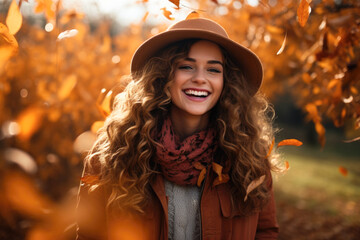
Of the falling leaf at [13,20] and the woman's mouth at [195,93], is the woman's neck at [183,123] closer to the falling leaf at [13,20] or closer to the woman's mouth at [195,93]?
the woman's mouth at [195,93]

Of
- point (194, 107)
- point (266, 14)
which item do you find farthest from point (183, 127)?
point (266, 14)

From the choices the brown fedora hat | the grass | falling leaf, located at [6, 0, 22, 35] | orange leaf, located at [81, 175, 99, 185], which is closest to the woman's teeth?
the brown fedora hat

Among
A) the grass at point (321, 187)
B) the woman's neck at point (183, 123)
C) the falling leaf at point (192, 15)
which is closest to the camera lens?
the falling leaf at point (192, 15)

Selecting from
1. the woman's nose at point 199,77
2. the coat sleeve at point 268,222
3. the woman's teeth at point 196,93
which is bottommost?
the coat sleeve at point 268,222

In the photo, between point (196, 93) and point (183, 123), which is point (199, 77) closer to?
point (196, 93)

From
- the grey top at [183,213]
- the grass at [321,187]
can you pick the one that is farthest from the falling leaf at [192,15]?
the grass at [321,187]

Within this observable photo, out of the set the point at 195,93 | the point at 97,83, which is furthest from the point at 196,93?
the point at 97,83

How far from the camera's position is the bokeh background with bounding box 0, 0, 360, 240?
5.81 ft

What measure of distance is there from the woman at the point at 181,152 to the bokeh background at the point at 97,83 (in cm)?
20

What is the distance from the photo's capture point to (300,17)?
1312 mm

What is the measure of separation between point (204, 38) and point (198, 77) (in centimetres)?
24

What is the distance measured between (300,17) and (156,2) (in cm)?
106

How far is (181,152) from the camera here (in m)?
1.73

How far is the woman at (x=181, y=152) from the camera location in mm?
1743
